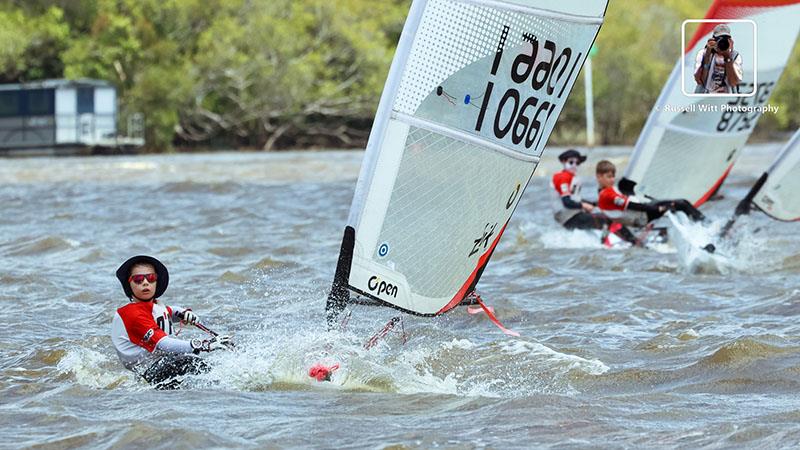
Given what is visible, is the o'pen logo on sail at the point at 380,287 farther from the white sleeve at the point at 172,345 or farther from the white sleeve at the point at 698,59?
the white sleeve at the point at 698,59

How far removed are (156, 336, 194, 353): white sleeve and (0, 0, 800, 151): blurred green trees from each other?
3299 centimetres

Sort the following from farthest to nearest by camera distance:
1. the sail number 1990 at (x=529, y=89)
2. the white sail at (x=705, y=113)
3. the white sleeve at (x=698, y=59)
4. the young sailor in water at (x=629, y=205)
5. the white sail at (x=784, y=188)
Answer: the white sail at (x=705, y=113) → the white sleeve at (x=698, y=59) → the white sail at (x=784, y=188) → the young sailor in water at (x=629, y=205) → the sail number 1990 at (x=529, y=89)

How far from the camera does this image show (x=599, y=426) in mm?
6102

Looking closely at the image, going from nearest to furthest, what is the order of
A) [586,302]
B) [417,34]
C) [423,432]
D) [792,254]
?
[423,432], [417,34], [586,302], [792,254]

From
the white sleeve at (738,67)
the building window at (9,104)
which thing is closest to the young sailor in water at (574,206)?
the white sleeve at (738,67)

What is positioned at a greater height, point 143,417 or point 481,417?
point 481,417

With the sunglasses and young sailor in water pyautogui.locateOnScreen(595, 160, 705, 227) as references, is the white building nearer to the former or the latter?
young sailor in water pyautogui.locateOnScreen(595, 160, 705, 227)

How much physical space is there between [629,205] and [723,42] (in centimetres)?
279

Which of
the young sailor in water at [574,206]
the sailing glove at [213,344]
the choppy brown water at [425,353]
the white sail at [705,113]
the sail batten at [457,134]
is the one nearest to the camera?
the choppy brown water at [425,353]

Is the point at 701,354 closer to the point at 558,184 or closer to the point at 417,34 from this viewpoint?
the point at 417,34

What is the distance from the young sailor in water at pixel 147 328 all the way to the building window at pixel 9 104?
30.1 metres

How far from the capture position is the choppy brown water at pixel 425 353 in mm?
6086

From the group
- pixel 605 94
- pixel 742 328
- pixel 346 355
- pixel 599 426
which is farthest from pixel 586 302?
pixel 605 94

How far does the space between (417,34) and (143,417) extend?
2227 mm
